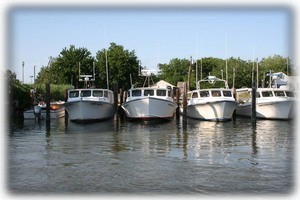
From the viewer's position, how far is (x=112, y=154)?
16.2 meters

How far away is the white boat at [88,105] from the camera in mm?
30297

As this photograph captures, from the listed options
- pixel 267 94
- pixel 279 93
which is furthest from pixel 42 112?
pixel 279 93

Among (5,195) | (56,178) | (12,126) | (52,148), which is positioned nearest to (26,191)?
(5,195)

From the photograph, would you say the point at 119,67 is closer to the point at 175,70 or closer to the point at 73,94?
the point at 73,94

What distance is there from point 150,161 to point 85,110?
16244 mm

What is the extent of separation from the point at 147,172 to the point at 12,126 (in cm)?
1683

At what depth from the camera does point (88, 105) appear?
30.4 metres

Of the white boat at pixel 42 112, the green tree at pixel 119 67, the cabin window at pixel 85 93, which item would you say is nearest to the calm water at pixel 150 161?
the white boat at pixel 42 112

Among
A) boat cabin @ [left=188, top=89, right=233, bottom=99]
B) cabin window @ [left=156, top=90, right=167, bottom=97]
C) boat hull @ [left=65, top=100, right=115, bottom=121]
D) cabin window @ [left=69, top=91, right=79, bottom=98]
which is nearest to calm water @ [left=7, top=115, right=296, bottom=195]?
boat hull @ [left=65, top=100, right=115, bottom=121]

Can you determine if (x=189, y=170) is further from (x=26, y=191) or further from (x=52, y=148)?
(x=52, y=148)

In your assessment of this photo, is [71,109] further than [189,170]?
Yes

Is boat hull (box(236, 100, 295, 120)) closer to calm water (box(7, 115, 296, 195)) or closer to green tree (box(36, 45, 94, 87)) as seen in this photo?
calm water (box(7, 115, 296, 195))

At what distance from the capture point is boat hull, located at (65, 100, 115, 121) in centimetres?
3027

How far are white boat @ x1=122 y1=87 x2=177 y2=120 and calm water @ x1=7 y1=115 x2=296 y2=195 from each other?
5619 mm
